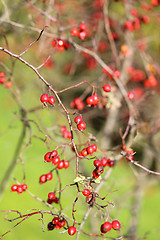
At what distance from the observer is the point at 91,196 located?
147 centimetres

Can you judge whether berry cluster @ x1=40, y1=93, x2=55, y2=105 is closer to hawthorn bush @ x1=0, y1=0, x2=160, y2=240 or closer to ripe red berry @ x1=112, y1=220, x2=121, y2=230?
hawthorn bush @ x1=0, y1=0, x2=160, y2=240

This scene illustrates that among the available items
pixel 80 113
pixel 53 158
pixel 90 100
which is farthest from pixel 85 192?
pixel 80 113

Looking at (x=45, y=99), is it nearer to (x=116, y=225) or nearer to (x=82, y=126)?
(x=82, y=126)

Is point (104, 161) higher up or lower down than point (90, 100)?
lower down

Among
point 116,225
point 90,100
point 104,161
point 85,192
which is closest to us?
point 85,192

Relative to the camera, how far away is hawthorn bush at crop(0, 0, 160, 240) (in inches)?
82.8

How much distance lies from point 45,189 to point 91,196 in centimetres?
482

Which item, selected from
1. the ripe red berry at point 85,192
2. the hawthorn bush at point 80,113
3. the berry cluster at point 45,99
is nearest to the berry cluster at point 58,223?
the hawthorn bush at point 80,113

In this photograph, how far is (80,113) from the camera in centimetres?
311

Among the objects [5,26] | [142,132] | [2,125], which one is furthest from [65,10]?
[2,125]

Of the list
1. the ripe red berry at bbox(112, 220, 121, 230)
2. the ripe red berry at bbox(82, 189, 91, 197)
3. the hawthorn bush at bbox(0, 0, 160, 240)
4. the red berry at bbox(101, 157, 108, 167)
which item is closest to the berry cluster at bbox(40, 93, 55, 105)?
the hawthorn bush at bbox(0, 0, 160, 240)

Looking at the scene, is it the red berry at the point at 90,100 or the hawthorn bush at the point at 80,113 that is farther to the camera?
the hawthorn bush at the point at 80,113

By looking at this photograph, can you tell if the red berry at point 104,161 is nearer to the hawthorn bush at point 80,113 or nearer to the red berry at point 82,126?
the hawthorn bush at point 80,113

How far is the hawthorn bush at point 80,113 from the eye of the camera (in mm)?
2102
